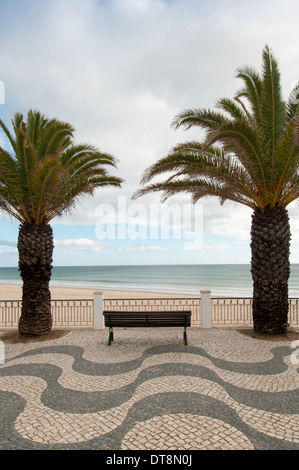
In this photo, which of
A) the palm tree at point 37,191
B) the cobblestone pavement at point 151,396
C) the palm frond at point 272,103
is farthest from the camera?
the palm tree at point 37,191

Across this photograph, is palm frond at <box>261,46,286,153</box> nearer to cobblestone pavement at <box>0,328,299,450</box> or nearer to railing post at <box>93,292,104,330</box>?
cobblestone pavement at <box>0,328,299,450</box>

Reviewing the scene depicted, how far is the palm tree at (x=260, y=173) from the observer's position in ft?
23.5

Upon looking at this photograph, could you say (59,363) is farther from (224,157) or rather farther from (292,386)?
(224,157)

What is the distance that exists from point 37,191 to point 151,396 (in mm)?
6282

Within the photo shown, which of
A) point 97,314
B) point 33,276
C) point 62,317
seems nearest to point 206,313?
point 97,314

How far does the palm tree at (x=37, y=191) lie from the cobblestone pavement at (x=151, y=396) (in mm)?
1569

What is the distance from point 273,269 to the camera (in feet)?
25.7

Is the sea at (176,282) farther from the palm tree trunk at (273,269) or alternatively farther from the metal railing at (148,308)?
the palm tree trunk at (273,269)

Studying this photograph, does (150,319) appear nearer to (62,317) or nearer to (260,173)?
(260,173)

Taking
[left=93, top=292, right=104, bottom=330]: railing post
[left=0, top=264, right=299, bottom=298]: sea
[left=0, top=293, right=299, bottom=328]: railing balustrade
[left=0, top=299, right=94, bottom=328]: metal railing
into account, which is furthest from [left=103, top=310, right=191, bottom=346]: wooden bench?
[left=0, top=264, right=299, bottom=298]: sea

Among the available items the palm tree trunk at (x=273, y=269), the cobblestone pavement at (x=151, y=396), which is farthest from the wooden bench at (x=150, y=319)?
the palm tree trunk at (x=273, y=269)

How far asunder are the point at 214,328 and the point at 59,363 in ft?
17.1

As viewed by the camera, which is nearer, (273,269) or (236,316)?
(273,269)
